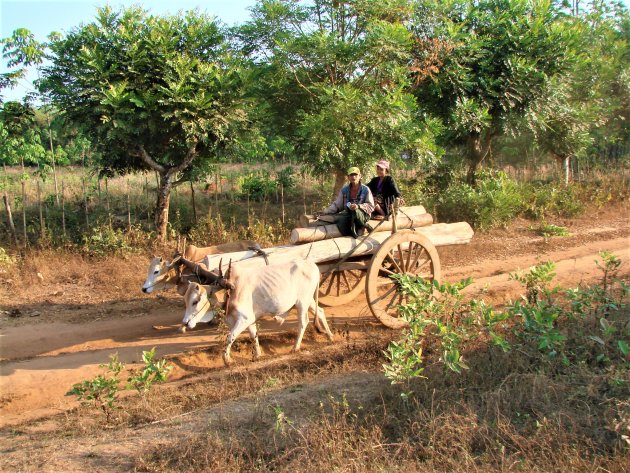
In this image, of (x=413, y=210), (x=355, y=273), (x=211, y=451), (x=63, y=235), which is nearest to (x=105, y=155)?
(x=63, y=235)

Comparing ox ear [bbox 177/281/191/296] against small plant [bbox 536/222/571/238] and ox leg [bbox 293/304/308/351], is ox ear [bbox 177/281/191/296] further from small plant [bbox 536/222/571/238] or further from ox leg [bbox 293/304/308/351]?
small plant [bbox 536/222/571/238]

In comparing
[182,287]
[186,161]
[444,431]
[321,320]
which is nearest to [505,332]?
[444,431]

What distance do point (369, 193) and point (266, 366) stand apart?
9.49 ft

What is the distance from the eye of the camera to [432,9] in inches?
474

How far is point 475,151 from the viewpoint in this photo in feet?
50.7

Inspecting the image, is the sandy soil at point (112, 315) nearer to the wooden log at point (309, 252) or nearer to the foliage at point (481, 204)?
the foliage at point (481, 204)

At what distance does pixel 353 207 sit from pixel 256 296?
187 centimetres

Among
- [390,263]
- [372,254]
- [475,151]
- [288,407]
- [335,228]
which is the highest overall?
[475,151]

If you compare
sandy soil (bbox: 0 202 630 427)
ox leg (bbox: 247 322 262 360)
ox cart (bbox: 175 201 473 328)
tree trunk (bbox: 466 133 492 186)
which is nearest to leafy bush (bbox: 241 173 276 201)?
sandy soil (bbox: 0 202 630 427)

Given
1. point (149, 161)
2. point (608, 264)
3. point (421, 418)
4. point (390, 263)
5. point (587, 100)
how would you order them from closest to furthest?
point (421, 418) → point (608, 264) → point (390, 263) → point (149, 161) → point (587, 100)

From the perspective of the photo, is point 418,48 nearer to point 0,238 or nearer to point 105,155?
point 105,155

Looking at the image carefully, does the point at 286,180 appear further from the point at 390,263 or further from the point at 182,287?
the point at 182,287

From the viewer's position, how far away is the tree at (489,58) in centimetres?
1248

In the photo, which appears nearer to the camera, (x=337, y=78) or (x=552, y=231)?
(x=337, y=78)
